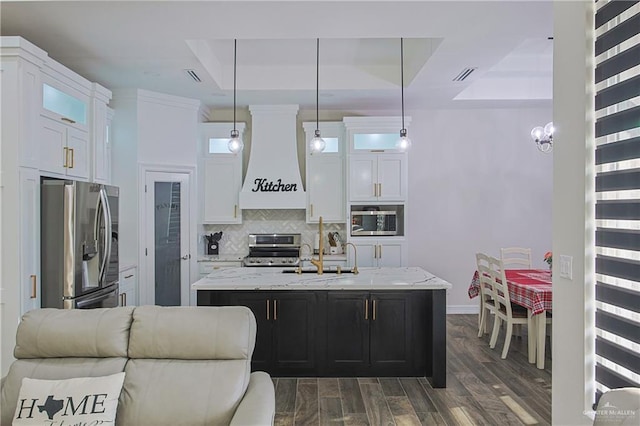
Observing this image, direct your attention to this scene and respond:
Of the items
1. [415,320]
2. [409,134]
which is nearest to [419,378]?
[415,320]

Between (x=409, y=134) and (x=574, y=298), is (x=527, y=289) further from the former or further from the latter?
(x=409, y=134)

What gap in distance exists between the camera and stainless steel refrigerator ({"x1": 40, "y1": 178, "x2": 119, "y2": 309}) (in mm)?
3361

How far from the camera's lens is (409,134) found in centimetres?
622

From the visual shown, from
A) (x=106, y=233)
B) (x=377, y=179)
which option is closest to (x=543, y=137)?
(x=377, y=179)

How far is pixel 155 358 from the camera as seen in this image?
7.01 ft

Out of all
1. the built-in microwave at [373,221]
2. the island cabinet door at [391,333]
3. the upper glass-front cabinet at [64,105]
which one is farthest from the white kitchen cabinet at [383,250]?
the upper glass-front cabinet at [64,105]

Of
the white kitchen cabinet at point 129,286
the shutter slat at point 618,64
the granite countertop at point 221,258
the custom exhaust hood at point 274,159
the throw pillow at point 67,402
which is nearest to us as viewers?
the shutter slat at point 618,64

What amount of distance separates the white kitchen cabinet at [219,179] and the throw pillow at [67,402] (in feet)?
13.2

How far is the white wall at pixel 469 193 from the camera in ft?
20.4

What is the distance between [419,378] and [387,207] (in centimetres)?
268

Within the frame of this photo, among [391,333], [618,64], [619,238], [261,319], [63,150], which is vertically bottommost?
[391,333]

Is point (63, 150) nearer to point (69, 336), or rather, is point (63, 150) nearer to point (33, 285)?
point (33, 285)

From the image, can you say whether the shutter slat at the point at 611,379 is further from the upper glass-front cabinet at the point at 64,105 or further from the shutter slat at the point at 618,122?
the upper glass-front cabinet at the point at 64,105

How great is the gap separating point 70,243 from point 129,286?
4.96ft
